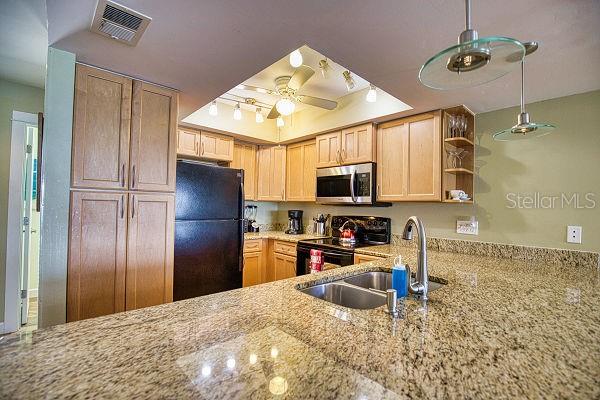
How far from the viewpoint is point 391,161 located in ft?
9.22

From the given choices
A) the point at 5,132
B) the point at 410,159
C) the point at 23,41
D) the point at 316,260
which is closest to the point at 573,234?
the point at 410,159

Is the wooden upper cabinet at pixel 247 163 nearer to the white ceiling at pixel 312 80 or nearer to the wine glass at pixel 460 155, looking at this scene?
the white ceiling at pixel 312 80

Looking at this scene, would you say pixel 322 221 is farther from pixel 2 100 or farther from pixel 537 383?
pixel 2 100

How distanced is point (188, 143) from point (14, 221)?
171 centimetres

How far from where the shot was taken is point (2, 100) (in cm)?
253

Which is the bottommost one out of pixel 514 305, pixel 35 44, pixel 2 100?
pixel 514 305

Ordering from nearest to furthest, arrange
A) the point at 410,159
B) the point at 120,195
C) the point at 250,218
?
1. the point at 120,195
2. the point at 410,159
3. the point at 250,218

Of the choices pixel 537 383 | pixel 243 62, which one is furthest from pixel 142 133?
pixel 537 383

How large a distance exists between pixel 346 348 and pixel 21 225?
10.9 feet

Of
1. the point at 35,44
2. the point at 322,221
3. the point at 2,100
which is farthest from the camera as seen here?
the point at 322,221

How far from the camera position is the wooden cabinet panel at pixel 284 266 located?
129 inches

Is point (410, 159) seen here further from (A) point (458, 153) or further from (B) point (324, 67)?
(B) point (324, 67)

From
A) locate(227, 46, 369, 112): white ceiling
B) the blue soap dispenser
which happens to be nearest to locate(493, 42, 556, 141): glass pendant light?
the blue soap dispenser

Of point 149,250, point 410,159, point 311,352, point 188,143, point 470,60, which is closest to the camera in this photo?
point 311,352
